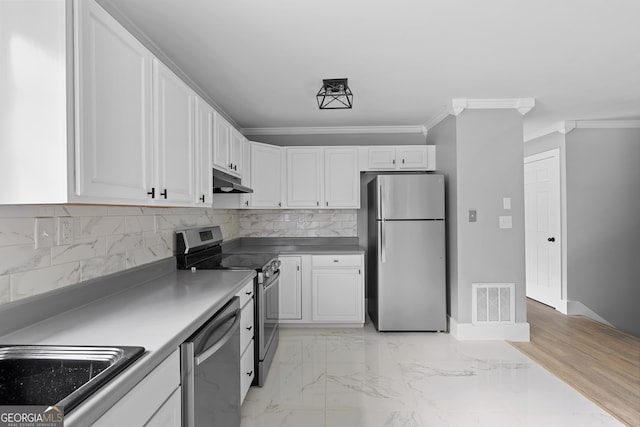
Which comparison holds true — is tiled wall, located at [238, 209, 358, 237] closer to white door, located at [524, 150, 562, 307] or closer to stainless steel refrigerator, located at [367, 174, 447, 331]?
stainless steel refrigerator, located at [367, 174, 447, 331]

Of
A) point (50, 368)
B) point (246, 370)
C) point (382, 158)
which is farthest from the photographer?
point (382, 158)

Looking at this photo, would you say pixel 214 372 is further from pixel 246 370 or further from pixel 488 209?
pixel 488 209

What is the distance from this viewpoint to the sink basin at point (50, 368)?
1011 millimetres

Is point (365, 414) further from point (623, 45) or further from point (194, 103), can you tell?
point (623, 45)

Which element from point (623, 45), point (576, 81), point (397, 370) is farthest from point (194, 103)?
point (576, 81)

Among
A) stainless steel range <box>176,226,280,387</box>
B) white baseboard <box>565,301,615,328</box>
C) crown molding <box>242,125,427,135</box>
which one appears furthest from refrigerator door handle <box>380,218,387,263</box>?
white baseboard <box>565,301,615,328</box>

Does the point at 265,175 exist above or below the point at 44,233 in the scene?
above

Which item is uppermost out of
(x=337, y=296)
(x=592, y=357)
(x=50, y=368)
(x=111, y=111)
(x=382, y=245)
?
(x=111, y=111)

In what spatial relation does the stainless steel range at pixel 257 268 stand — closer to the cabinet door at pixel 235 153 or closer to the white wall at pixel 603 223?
the cabinet door at pixel 235 153

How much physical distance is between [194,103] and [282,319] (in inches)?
103

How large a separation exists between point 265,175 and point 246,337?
2.23 metres

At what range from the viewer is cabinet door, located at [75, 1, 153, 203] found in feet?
3.83

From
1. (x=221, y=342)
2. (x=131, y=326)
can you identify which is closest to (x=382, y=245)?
(x=221, y=342)

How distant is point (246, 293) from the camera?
2.38m
